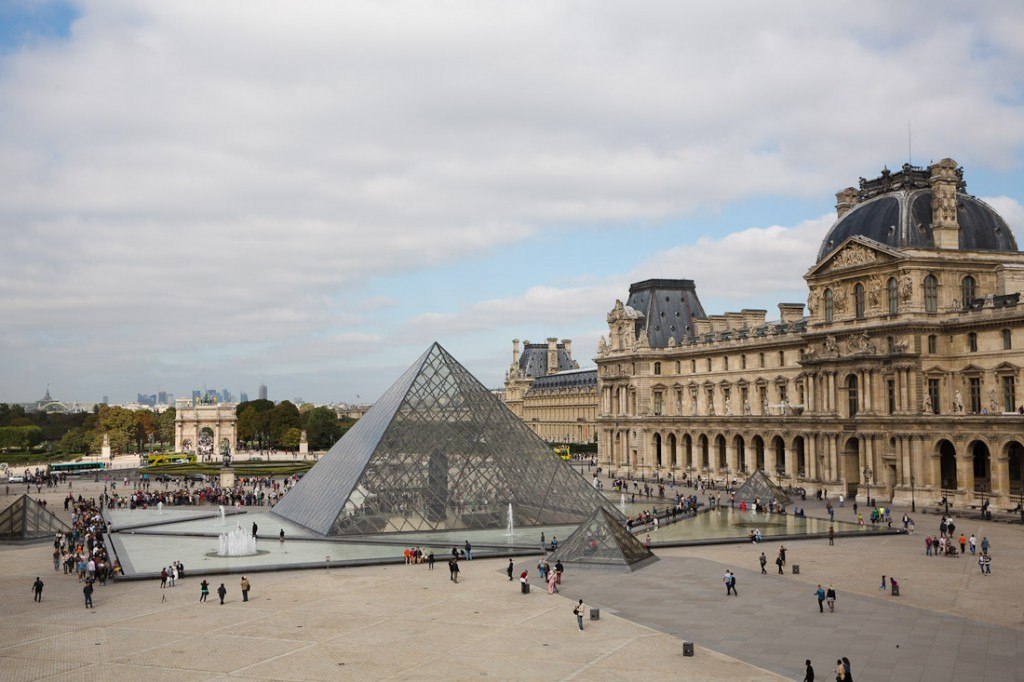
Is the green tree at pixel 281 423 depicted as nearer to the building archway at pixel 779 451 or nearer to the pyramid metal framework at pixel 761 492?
the building archway at pixel 779 451

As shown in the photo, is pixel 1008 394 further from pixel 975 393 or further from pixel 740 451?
pixel 740 451

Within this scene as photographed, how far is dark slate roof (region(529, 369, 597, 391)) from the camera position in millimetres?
115875

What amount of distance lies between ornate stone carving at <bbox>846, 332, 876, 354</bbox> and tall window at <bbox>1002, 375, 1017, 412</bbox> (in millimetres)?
7109

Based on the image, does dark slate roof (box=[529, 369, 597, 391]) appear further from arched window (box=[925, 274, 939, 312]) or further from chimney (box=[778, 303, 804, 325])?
arched window (box=[925, 274, 939, 312])

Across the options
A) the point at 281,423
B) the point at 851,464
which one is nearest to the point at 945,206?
the point at 851,464

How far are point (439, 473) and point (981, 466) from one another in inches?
1223

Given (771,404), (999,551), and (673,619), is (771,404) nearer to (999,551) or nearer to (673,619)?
(999,551)

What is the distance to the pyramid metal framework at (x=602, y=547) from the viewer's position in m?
31.0

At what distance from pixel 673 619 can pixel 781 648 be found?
11.3 feet

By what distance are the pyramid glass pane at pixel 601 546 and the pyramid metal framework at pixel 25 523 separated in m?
A: 23.3

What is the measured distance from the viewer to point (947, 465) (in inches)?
2085

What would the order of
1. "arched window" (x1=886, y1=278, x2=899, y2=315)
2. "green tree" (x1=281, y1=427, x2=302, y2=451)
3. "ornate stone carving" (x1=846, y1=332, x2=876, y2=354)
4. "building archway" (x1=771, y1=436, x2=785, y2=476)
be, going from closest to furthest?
"arched window" (x1=886, y1=278, x2=899, y2=315) → "ornate stone carving" (x1=846, y1=332, x2=876, y2=354) → "building archway" (x1=771, y1=436, x2=785, y2=476) → "green tree" (x1=281, y1=427, x2=302, y2=451)

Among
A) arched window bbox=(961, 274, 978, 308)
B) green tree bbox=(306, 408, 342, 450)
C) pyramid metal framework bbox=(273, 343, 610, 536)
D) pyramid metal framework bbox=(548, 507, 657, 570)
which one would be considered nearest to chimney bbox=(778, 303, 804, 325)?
arched window bbox=(961, 274, 978, 308)

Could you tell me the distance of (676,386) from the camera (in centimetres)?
7819
